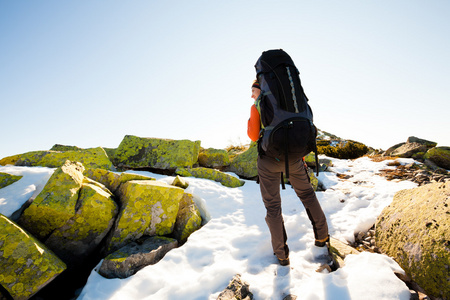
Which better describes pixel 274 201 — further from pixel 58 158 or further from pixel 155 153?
pixel 58 158

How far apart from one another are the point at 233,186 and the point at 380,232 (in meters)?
4.51

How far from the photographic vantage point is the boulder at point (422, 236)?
2.45m

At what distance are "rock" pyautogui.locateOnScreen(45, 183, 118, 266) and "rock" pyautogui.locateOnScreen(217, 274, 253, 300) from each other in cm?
294

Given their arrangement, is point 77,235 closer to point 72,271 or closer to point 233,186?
point 72,271

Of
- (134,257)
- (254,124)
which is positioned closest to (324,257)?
(254,124)

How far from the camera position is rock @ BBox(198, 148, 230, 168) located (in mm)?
10195

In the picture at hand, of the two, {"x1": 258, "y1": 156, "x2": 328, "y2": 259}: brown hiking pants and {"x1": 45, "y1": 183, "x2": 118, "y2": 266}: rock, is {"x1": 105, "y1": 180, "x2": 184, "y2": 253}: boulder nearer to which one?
{"x1": 45, "y1": 183, "x2": 118, "y2": 266}: rock

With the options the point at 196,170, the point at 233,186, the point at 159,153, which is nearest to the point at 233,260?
the point at 233,186

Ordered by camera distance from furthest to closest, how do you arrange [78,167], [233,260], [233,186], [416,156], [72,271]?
[416,156] → [233,186] → [78,167] → [72,271] → [233,260]

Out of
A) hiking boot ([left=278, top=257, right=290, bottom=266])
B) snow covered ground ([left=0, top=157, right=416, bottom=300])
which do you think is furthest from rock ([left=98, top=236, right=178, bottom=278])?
hiking boot ([left=278, top=257, right=290, bottom=266])

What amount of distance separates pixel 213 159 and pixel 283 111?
7.46 m

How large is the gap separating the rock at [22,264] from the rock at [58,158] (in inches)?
158

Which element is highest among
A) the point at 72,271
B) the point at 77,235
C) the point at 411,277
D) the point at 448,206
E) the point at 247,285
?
the point at 448,206

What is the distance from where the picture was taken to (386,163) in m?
10.7
